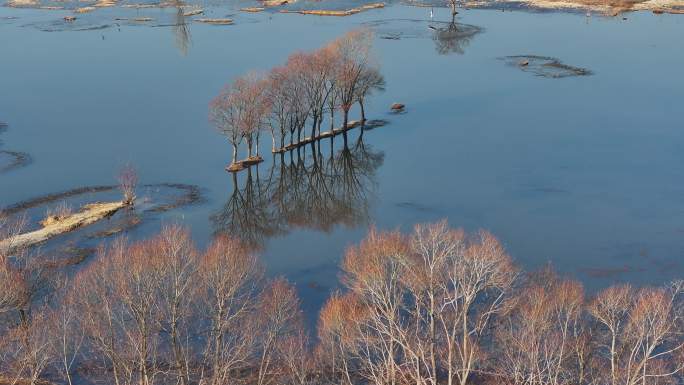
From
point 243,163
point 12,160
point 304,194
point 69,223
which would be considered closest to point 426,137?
point 304,194

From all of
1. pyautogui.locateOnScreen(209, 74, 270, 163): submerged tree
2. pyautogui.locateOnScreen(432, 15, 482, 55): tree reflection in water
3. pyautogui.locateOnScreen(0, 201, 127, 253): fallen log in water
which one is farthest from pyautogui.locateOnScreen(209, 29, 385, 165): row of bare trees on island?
pyautogui.locateOnScreen(432, 15, 482, 55): tree reflection in water

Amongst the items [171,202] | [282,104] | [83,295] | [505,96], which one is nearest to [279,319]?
[83,295]

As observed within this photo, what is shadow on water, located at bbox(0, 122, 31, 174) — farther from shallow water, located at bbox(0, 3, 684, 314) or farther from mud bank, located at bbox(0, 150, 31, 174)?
shallow water, located at bbox(0, 3, 684, 314)

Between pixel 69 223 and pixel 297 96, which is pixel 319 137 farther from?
pixel 69 223

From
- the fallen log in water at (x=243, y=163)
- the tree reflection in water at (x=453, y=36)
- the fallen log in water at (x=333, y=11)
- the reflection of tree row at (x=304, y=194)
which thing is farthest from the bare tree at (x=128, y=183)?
the fallen log in water at (x=333, y=11)

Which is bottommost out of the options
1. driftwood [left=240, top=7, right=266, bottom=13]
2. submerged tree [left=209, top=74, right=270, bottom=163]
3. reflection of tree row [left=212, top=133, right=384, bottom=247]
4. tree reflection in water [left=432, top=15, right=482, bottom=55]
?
reflection of tree row [left=212, top=133, right=384, bottom=247]

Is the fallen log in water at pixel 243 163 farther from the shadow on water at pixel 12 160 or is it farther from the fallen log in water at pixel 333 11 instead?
the fallen log in water at pixel 333 11
